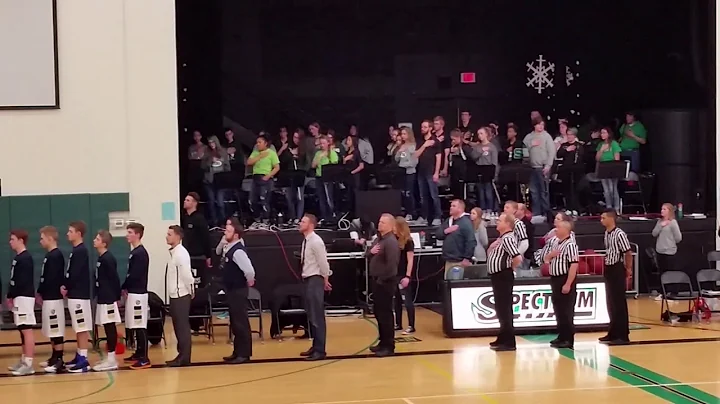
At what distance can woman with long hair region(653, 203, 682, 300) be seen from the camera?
20016 mm

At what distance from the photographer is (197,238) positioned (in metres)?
17.6

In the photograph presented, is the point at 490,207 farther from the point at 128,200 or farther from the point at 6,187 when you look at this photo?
the point at 6,187

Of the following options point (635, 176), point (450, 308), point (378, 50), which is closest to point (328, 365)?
point (450, 308)

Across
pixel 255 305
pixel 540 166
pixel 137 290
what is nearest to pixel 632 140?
pixel 540 166

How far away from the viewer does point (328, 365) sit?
14.1 metres

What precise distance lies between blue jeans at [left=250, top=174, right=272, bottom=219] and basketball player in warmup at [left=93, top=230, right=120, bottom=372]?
804 centimetres

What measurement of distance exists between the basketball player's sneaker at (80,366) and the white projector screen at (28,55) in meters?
6.89

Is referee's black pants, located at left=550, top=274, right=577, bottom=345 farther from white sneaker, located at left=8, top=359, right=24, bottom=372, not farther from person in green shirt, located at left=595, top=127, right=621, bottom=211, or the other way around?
person in green shirt, located at left=595, top=127, right=621, bottom=211

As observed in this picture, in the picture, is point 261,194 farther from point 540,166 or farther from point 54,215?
point 540,166

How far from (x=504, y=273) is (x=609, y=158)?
30.2 feet

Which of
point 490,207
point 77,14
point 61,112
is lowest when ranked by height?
point 490,207

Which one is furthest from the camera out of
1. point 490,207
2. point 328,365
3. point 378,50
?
point 378,50

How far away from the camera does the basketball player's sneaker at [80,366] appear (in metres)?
13.9

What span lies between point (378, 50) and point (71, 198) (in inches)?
383
